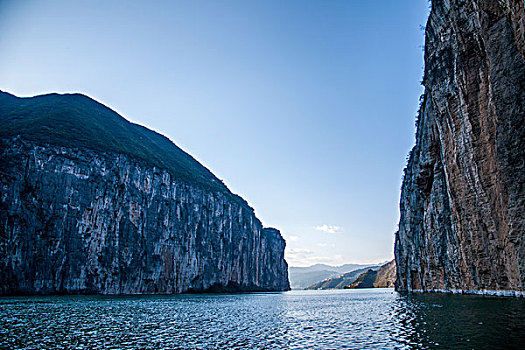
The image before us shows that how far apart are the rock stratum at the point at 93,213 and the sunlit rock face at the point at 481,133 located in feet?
243

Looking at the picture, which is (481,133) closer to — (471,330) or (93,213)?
(471,330)

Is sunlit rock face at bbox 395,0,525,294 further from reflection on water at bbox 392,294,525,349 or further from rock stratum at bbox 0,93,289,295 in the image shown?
rock stratum at bbox 0,93,289,295

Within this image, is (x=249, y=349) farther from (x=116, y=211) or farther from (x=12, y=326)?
(x=116, y=211)

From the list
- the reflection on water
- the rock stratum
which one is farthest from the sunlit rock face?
the rock stratum

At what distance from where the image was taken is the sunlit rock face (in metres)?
23.9

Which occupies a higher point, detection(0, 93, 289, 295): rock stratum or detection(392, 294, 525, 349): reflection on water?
detection(0, 93, 289, 295): rock stratum

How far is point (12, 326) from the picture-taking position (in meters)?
23.7

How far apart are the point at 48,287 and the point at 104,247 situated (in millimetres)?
15968

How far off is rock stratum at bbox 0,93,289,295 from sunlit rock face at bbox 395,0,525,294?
74103 mm

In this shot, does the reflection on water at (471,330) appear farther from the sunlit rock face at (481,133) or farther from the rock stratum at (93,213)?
the rock stratum at (93,213)

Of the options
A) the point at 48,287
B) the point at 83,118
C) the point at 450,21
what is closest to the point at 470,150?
the point at 450,21

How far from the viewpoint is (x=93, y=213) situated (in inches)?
3300

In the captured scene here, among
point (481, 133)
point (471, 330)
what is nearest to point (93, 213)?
point (481, 133)

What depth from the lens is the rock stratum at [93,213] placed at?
70.2m
